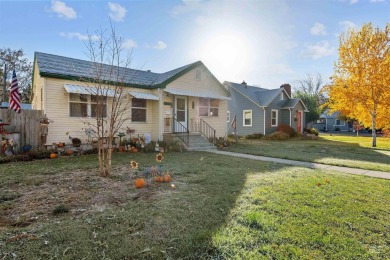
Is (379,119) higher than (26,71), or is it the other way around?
(26,71)

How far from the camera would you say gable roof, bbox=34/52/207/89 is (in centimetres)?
937

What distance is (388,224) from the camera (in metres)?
3.12

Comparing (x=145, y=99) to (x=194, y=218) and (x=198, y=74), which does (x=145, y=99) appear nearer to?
(x=198, y=74)

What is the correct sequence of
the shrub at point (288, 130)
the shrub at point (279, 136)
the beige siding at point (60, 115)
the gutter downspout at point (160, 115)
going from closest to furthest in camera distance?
1. the beige siding at point (60, 115)
2. the gutter downspout at point (160, 115)
3. the shrub at point (279, 136)
4. the shrub at point (288, 130)

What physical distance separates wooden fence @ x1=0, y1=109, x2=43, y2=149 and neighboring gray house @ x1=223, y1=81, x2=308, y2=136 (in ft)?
55.2

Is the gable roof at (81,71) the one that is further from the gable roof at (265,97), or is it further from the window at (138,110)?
the gable roof at (265,97)

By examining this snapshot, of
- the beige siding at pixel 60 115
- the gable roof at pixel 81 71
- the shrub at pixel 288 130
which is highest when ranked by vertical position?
the gable roof at pixel 81 71

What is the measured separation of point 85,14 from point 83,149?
19.1ft

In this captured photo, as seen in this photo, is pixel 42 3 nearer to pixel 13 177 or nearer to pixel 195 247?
pixel 13 177

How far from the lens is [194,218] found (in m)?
3.15

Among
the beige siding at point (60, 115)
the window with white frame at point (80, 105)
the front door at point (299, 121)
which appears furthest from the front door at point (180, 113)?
the front door at point (299, 121)

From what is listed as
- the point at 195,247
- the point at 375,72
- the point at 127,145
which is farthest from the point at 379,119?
the point at 195,247

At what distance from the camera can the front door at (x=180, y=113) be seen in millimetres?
A: 12969

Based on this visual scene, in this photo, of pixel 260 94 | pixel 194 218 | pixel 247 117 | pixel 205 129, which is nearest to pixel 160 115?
pixel 205 129
